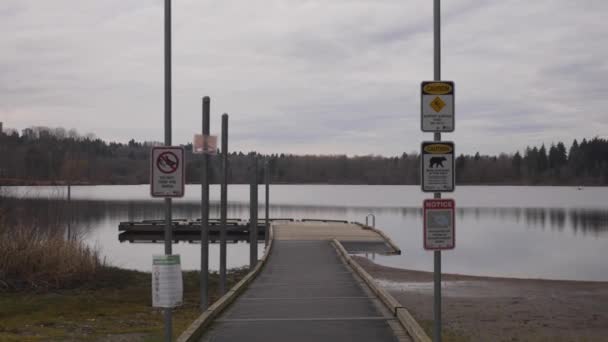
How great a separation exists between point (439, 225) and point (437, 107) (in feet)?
4.40

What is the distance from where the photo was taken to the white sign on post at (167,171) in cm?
838

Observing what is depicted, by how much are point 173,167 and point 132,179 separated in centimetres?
17507

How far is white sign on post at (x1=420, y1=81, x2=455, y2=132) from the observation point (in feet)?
27.3

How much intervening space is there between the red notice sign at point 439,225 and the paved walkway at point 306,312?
182 cm

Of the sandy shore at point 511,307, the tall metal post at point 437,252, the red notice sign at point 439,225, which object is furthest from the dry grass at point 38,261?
the red notice sign at point 439,225

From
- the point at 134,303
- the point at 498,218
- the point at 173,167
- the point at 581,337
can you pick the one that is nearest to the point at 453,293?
the point at 581,337

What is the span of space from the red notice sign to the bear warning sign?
18 cm

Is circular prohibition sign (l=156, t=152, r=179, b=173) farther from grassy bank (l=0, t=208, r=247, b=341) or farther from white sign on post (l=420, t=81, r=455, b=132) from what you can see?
grassy bank (l=0, t=208, r=247, b=341)

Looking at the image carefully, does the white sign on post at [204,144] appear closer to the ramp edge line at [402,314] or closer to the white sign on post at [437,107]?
the ramp edge line at [402,314]

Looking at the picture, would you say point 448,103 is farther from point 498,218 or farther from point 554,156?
point 554,156

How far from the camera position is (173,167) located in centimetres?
841

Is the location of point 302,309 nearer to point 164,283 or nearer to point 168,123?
point 164,283

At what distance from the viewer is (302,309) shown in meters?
12.2

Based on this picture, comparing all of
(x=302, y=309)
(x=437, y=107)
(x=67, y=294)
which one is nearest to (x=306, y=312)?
(x=302, y=309)
